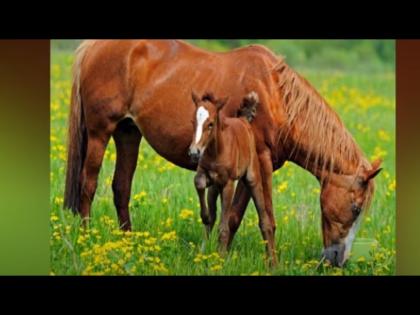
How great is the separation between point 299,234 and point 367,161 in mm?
748

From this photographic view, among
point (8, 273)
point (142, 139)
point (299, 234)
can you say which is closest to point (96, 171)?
point (142, 139)

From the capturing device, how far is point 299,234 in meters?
9.01

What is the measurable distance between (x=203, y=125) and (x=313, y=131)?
0.99m

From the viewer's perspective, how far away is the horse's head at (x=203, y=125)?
8172mm

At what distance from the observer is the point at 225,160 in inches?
336

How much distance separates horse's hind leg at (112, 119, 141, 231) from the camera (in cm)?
903

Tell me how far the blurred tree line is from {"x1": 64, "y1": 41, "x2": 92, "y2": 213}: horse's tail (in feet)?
0.46

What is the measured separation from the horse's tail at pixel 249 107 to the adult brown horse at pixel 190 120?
0.04 m

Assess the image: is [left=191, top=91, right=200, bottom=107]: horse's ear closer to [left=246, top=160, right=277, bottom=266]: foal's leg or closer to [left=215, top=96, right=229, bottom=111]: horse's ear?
[left=215, top=96, right=229, bottom=111]: horse's ear

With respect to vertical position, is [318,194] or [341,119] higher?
[341,119]

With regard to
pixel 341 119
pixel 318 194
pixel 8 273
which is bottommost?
pixel 8 273

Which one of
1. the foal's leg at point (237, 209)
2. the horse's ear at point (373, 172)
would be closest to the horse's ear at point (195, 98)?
the foal's leg at point (237, 209)

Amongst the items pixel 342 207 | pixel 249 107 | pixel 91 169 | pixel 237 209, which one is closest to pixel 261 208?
pixel 237 209

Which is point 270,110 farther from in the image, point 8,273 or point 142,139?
point 8,273
